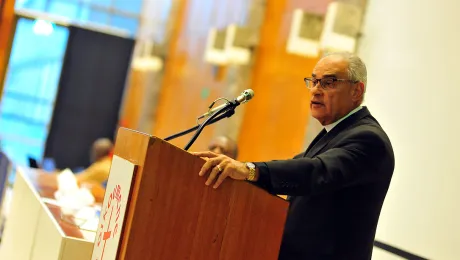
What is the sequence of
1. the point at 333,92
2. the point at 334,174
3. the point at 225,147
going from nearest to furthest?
1. the point at 334,174
2. the point at 333,92
3. the point at 225,147

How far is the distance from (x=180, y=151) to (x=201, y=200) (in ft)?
0.62

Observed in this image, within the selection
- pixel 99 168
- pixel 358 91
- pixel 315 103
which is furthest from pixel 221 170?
pixel 99 168

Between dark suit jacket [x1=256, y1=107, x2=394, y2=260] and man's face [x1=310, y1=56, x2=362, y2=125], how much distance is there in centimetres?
12

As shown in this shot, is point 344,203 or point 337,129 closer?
point 344,203

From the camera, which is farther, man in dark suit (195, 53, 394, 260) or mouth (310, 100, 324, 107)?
mouth (310, 100, 324, 107)

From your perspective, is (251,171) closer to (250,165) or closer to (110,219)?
(250,165)

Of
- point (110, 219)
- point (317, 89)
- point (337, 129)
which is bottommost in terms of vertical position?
point (110, 219)

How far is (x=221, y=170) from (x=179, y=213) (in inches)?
7.7

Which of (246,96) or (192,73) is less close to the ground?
(192,73)

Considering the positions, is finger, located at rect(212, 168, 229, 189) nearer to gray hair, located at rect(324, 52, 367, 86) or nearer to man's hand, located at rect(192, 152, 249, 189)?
man's hand, located at rect(192, 152, 249, 189)

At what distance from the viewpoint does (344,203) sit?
103 inches

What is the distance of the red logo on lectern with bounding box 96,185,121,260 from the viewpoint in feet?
7.99

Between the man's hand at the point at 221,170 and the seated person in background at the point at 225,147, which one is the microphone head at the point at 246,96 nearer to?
the man's hand at the point at 221,170

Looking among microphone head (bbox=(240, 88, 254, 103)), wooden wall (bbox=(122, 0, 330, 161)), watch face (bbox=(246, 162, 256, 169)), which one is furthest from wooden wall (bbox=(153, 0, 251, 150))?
watch face (bbox=(246, 162, 256, 169))
